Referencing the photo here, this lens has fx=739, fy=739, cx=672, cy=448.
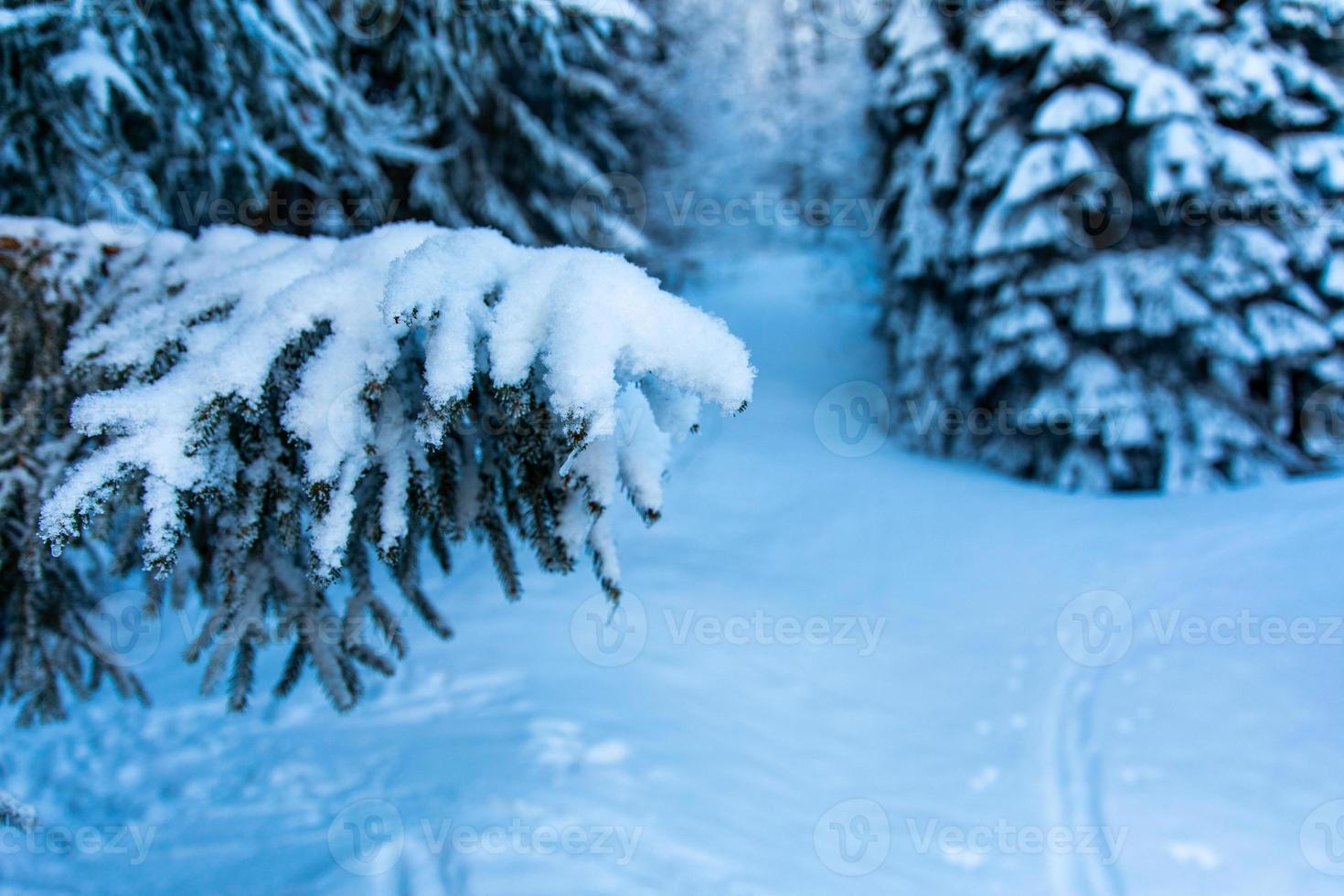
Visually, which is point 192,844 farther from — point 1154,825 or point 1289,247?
point 1289,247

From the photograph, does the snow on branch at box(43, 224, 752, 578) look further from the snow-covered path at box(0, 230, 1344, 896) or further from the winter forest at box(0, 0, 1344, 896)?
the snow-covered path at box(0, 230, 1344, 896)

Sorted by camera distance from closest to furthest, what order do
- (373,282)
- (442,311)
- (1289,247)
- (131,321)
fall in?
1. (442,311)
2. (373,282)
3. (131,321)
4. (1289,247)

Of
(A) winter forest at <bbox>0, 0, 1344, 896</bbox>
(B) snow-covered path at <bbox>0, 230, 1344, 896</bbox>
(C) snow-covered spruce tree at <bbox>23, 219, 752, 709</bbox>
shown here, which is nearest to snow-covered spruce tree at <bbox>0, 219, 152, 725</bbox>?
(A) winter forest at <bbox>0, 0, 1344, 896</bbox>

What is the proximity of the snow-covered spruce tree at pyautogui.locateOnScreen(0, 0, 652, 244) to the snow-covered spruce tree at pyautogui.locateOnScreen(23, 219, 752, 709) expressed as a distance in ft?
6.24

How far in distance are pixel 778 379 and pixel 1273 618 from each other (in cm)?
880

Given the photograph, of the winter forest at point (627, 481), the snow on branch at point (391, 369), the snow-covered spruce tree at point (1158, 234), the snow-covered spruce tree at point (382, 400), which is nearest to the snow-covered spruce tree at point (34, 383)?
the winter forest at point (627, 481)

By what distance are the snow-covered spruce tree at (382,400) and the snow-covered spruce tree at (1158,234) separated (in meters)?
7.37

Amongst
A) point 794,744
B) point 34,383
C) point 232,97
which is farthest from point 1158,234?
point 34,383

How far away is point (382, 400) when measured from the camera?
1635mm

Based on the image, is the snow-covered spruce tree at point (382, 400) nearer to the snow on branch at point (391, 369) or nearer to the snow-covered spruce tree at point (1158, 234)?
the snow on branch at point (391, 369)

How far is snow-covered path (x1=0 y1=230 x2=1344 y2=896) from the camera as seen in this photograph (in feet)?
10.7

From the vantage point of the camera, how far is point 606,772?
12.2ft

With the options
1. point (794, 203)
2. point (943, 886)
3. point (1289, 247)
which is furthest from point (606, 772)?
point (794, 203)

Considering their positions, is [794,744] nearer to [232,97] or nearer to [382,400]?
[382,400]
